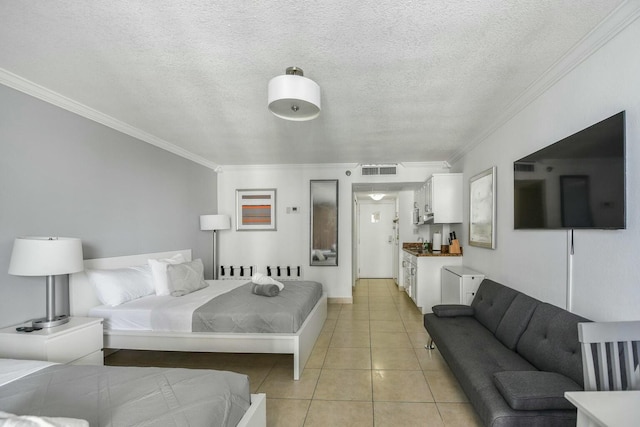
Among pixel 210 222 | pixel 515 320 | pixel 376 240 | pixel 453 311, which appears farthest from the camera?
pixel 376 240

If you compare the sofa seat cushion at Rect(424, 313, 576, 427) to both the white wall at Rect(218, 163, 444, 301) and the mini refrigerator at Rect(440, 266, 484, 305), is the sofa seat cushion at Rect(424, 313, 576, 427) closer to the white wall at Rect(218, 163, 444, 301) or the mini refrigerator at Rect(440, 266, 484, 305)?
the mini refrigerator at Rect(440, 266, 484, 305)

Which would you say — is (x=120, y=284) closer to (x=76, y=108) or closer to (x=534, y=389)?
(x=76, y=108)

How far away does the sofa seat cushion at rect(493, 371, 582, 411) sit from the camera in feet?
5.29

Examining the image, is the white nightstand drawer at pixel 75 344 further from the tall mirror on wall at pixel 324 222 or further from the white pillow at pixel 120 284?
the tall mirror on wall at pixel 324 222

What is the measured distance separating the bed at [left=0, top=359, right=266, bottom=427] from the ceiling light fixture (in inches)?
69.2

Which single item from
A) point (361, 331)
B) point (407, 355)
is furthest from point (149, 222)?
point (407, 355)

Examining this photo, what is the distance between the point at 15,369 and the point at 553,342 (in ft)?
10.9

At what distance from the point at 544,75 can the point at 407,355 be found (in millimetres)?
2976

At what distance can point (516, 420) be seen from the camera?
1630 millimetres

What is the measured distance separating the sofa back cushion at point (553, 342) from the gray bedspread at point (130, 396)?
194cm

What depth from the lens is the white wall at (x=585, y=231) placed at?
170 centimetres

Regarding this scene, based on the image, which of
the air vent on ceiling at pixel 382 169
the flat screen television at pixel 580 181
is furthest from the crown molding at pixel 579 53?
the air vent on ceiling at pixel 382 169

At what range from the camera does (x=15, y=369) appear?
5.71 ft

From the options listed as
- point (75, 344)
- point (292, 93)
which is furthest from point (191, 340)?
point (292, 93)
